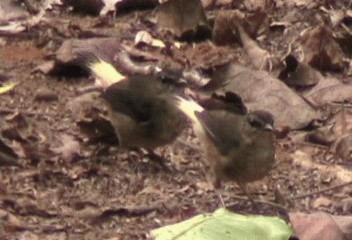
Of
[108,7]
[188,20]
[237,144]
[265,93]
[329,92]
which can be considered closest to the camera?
[237,144]

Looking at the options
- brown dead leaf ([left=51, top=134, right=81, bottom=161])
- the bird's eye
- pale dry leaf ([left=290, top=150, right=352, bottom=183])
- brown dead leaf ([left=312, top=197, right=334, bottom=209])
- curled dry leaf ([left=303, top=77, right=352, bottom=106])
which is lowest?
curled dry leaf ([left=303, top=77, right=352, bottom=106])

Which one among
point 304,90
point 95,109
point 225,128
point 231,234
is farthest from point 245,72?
point 231,234

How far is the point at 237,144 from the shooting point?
157 inches

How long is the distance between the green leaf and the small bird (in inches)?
9.0

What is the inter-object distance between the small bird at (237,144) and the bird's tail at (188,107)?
2.8 inches

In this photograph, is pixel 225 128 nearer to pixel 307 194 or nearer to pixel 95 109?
pixel 307 194

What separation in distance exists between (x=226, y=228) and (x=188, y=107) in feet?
2.27

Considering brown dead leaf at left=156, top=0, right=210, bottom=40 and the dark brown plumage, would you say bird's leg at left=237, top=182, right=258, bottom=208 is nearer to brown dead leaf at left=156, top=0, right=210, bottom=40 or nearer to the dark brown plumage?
the dark brown plumage

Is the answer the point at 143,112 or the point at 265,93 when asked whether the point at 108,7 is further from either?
the point at 143,112

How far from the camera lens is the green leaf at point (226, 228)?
3.66 m

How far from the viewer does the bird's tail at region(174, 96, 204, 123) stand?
4.20m

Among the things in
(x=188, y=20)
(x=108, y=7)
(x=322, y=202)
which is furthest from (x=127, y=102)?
(x=108, y=7)

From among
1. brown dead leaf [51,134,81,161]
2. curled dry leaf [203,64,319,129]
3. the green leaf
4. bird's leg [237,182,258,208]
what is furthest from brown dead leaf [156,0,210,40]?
the green leaf

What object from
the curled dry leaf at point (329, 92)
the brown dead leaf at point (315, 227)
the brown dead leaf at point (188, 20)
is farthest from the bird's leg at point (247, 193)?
the brown dead leaf at point (188, 20)
